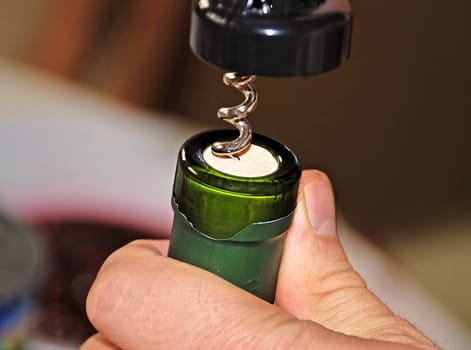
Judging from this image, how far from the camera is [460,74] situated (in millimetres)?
1449

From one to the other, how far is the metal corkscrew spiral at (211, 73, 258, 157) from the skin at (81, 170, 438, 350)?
7 centimetres

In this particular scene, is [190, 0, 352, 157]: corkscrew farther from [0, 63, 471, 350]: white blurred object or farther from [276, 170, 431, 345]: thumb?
[0, 63, 471, 350]: white blurred object

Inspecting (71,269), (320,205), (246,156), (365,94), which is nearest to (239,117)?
(246,156)

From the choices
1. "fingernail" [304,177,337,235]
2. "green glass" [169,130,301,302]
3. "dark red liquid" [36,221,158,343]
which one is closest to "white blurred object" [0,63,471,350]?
"dark red liquid" [36,221,158,343]

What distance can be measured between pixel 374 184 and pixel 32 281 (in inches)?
27.4

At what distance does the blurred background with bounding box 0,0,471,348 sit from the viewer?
4.79 ft

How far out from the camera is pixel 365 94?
4.99ft

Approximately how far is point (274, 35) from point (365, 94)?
3.67 ft

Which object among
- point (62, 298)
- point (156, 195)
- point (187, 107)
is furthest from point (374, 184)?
point (62, 298)

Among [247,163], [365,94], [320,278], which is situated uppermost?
[247,163]

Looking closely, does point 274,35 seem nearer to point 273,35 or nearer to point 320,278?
point 273,35

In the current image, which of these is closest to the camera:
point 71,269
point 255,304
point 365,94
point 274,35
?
point 274,35

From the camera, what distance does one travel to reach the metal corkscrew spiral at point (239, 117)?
1.65ft

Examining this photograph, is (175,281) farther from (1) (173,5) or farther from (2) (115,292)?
(1) (173,5)
